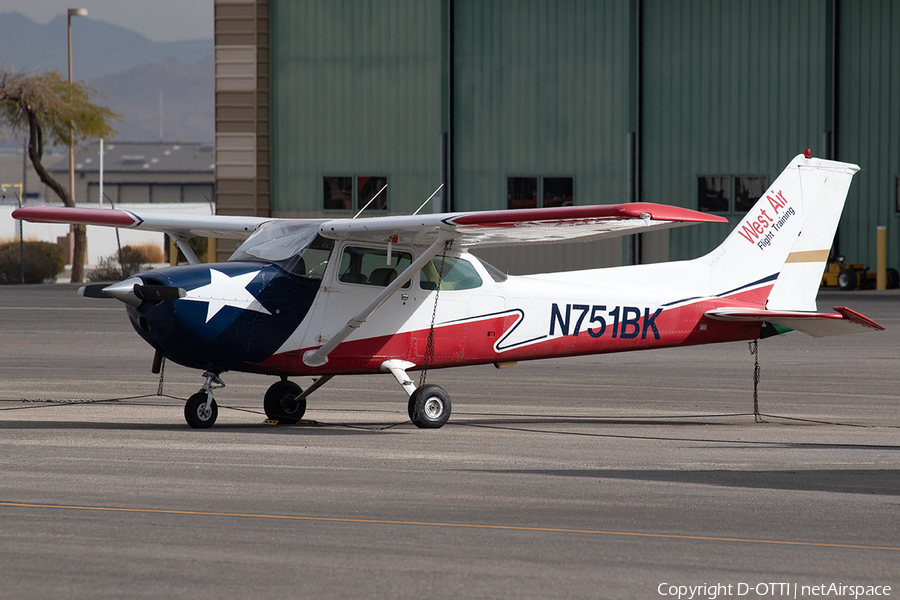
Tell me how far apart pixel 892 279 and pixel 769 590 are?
98.8ft

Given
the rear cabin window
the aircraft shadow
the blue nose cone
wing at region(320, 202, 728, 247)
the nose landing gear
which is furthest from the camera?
the rear cabin window

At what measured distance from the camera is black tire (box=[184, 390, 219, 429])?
9844 mm

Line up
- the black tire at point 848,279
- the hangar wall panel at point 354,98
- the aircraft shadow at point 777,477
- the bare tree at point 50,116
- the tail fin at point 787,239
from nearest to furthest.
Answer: the aircraft shadow at point 777,477 → the tail fin at point 787,239 → the black tire at point 848,279 → the hangar wall panel at point 354,98 → the bare tree at point 50,116

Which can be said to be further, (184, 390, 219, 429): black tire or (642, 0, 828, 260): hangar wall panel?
(642, 0, 828, 260): hangar wall panel

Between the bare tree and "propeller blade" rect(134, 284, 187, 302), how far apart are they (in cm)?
3103

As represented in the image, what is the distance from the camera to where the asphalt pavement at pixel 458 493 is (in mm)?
5020

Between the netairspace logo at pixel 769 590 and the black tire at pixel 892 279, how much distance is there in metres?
29.8

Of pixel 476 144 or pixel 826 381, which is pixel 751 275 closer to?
pixel 826 381

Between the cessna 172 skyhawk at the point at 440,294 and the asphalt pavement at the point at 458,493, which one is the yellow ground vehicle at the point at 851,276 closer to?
the asphalt pavement at the point at 458,493

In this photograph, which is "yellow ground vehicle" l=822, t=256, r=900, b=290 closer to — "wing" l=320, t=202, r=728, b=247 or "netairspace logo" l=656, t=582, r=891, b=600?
"wing" l=320, t=202, r=728, b=247

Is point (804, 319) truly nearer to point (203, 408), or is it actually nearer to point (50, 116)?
point (203, 408)

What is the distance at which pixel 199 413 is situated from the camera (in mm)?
9852

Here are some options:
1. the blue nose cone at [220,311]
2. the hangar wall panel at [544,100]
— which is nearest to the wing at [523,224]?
the blue nose cone at [220,311]

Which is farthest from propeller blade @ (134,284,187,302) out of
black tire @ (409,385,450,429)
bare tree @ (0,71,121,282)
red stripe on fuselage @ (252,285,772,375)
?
bare tree @ (0,71,121,282)
